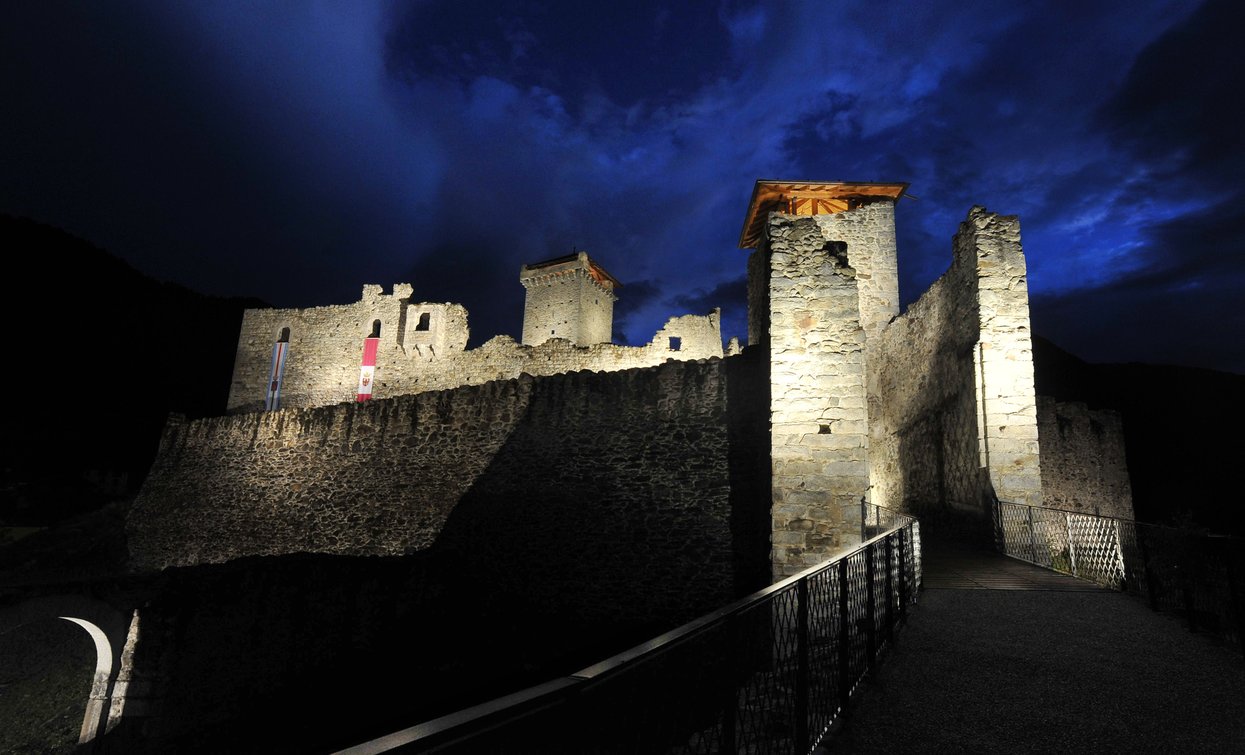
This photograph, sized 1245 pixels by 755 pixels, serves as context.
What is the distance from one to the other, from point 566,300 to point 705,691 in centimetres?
3103

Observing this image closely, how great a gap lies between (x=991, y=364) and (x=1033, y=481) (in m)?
2.01

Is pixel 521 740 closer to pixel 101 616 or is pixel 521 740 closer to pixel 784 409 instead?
pixel 784 409

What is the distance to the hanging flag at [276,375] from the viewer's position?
27250 mm

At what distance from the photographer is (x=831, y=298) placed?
7.44 meters

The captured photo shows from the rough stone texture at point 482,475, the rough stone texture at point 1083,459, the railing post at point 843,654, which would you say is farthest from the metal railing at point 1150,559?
the rough stone texture at point 1083,459

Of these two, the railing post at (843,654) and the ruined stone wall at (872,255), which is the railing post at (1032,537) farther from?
the ruined stone wall at (872,255)

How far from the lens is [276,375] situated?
2739cm

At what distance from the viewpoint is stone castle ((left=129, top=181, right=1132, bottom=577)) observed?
7246mm

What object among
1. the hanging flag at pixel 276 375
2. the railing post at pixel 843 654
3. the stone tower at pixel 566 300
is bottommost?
the railing post at pixel 843 654

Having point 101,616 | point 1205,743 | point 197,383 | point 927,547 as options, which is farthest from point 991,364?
point 197,383

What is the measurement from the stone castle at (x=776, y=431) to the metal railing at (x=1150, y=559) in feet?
4.07

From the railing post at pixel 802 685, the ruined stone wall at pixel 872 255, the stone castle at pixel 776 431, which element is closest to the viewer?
the railing post at pixel 802 685

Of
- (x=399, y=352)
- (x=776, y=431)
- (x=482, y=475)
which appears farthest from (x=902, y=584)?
(x=399, y=352)

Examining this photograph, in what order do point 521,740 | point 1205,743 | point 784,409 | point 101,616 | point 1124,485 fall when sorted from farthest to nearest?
1. point 1124,485
2. point 101,616
3. point 784,409
4. point 1205,743
5. point 521,740
